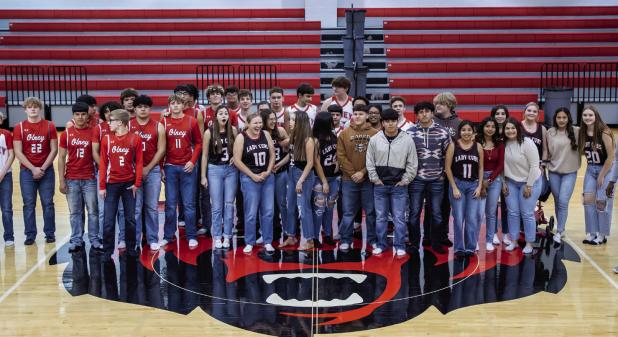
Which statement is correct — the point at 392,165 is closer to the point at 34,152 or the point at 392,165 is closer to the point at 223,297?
the point at 223,297

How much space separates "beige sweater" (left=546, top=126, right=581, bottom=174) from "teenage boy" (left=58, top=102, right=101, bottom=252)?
4.22 m

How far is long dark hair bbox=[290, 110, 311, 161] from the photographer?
7133 millimetres

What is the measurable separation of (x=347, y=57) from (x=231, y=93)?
273 inches

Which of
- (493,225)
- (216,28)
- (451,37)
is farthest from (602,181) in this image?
(216,28)

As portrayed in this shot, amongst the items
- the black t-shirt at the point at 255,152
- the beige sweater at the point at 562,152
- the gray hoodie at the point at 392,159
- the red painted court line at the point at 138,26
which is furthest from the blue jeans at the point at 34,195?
the red painted court line at the point at 138,26

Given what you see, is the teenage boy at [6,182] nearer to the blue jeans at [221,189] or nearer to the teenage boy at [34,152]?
the teenage boy at [34,152]

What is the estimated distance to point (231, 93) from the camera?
25.7 feet

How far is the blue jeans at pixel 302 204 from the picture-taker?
289 inches

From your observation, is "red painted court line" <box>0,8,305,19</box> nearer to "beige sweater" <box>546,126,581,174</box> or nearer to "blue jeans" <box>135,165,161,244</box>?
"blue jeans" <box>135,165,161,244</box>

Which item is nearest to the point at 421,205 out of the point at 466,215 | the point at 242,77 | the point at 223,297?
the point at 466,215

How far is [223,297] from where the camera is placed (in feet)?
20.4

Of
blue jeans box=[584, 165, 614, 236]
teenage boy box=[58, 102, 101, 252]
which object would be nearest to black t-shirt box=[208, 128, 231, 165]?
teenage boy box=[58, 102, 101, 252]

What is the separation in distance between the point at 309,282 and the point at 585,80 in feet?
35.0

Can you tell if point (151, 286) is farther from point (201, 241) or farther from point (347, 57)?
point (347, 57)
